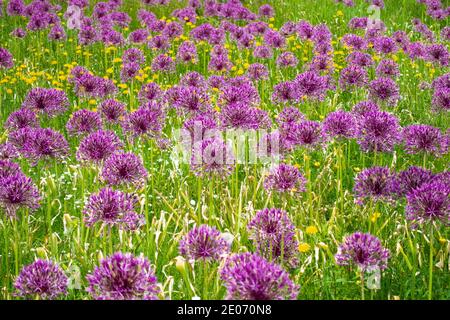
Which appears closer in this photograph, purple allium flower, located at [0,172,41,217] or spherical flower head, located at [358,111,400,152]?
purple allium flower, located at [0,172,41,217]

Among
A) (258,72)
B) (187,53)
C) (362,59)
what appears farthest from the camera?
(187,53)

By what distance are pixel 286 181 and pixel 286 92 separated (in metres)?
2.26

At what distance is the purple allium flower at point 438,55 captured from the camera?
26.2 ft

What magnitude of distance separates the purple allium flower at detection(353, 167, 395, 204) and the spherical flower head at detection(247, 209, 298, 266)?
0.60 metres

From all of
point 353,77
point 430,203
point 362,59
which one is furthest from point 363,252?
point 362,59

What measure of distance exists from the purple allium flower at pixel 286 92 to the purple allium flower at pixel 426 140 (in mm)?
1713

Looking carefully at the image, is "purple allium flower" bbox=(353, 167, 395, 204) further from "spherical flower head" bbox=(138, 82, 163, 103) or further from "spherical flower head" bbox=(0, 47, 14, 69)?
"spherical flower head" bbox=(0, 47, 14, 69)

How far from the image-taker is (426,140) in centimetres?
470

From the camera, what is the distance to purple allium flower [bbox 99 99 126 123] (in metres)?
5.63

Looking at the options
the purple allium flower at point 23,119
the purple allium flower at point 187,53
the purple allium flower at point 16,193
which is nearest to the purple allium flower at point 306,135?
the purple allium flower at point 16,193

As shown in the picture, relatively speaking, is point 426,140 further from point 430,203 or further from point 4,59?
point 4,59

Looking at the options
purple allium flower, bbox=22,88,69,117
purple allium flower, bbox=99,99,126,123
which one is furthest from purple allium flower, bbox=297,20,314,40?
purple allium flower, bbox=22,88,69,117

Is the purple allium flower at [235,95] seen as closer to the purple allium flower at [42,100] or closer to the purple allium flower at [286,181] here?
the purple allium flower at [286,181]
